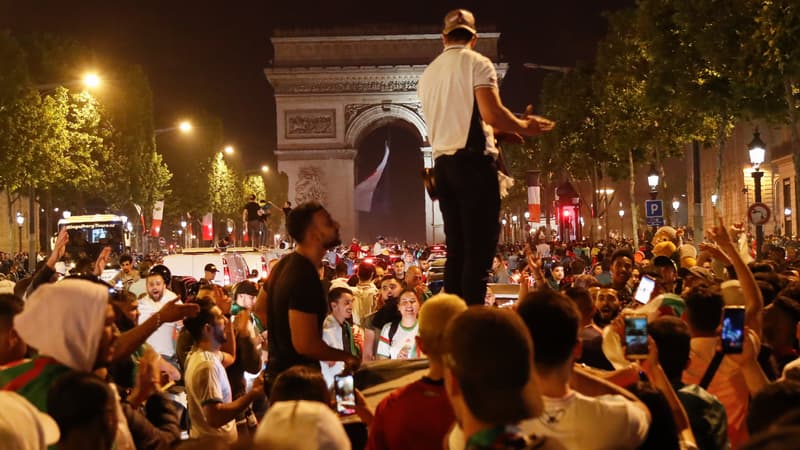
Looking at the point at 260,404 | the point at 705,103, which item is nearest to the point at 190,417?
the point at 260,404

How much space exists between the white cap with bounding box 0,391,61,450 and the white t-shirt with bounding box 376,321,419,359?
160 inches

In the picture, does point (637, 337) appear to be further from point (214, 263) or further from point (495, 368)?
point (214, 263)

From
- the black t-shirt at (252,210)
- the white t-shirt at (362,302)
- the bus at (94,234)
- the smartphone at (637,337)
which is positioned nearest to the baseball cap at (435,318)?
the smartphone at (637,337)

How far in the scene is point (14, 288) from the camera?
360 inches

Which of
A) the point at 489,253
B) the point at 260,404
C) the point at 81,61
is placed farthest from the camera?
the point at 81,61

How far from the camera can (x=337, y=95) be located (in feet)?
214

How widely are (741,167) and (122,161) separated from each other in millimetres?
32192

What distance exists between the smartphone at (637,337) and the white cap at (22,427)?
2.00m

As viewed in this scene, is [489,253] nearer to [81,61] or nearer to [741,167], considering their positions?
[81,61]

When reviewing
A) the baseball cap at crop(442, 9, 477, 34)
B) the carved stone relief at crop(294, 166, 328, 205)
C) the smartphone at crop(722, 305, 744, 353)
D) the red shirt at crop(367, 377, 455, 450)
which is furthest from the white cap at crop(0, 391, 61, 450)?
the carved stone relief at crop(294, 166, 328, 205)

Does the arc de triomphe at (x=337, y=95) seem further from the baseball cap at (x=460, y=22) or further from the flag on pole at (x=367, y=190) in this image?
the baseball cap at (x=460, y=22)

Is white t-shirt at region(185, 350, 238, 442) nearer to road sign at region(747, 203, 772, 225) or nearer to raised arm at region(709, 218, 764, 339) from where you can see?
raised arm at region(709, 218, 764, 339)

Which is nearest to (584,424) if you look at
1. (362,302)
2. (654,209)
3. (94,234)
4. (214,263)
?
(362,302)

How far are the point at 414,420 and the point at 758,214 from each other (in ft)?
51.1
